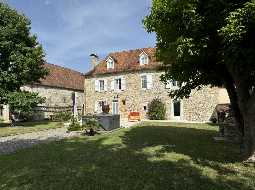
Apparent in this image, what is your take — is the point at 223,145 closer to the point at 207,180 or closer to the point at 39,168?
A: the point at 207,180

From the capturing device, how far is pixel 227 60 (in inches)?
408

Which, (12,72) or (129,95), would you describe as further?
(129,95)

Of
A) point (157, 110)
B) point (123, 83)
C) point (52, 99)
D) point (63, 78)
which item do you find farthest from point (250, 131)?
point (63, 78)

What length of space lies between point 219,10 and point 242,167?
16.2 feet

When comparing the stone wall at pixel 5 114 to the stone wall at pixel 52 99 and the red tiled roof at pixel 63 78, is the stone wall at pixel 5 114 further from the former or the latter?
the red tiled roof at pixel 63 78

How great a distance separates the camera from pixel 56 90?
44469 mm

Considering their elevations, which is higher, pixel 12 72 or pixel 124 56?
pixel 124 56

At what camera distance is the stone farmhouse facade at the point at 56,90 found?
1610 inches

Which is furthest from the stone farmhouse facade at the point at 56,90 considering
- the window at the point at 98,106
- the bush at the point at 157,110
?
the bush at the point at 157,110

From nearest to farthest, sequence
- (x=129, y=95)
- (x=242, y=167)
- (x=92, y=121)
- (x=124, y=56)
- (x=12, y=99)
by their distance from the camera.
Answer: (x=242, y=167)
(x=92, y=121)
(x=12, y=99)
(x=129, y=95)
(x=124, y=56)

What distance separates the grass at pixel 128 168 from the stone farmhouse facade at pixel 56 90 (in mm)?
27983

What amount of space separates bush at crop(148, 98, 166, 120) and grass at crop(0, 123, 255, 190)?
2144 centimetres

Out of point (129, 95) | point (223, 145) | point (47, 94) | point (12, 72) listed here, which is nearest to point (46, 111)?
point (47, 94)

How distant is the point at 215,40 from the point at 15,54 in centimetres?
2118
